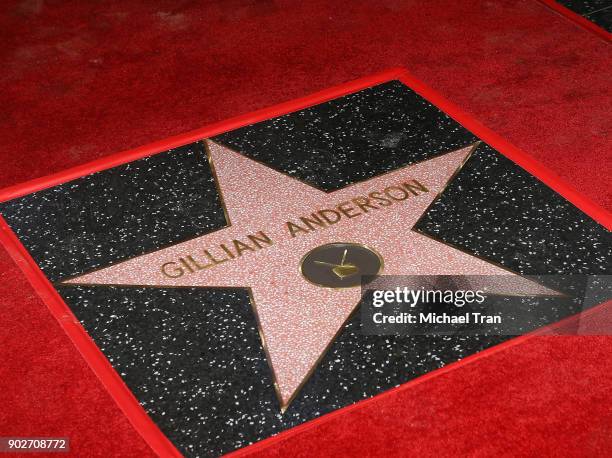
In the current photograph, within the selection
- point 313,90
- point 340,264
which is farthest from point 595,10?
point 340,264

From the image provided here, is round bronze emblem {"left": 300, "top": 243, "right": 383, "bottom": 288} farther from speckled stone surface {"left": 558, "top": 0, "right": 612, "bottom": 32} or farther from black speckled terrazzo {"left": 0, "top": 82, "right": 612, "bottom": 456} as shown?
speckled stone surface {"left": 558, "top": 0, "right": 612, "bottom": 32}

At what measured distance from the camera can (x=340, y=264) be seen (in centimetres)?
205

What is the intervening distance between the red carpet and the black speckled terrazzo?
0.25 ft

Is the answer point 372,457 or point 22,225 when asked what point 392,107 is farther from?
point 372,457

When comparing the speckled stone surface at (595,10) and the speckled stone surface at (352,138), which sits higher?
the speckled stone surface at (595,10)

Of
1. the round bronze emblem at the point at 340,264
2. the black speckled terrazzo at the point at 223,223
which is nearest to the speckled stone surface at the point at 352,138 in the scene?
the black speckled terrazzo at the point at 223,223

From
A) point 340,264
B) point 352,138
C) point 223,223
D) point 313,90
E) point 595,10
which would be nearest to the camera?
point 340,264

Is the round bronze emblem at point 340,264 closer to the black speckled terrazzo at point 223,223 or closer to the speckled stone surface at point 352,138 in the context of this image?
the black speckled terrazzo at point 223,223

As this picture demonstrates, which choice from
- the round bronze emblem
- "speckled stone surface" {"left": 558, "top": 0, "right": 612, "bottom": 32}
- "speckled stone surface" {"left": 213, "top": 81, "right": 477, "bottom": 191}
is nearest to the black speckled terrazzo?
"speckled stone surface" {"left": 213, "top": 81, "right": 477, "bottom": 191}

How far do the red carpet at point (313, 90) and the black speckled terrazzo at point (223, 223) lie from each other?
0.08 meters

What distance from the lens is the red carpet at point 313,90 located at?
170 cm

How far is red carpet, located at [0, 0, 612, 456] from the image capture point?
1704 mm

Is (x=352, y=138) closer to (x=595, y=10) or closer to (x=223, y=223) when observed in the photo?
(x=223, y=223)

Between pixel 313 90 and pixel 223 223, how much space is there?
2.16 feet
